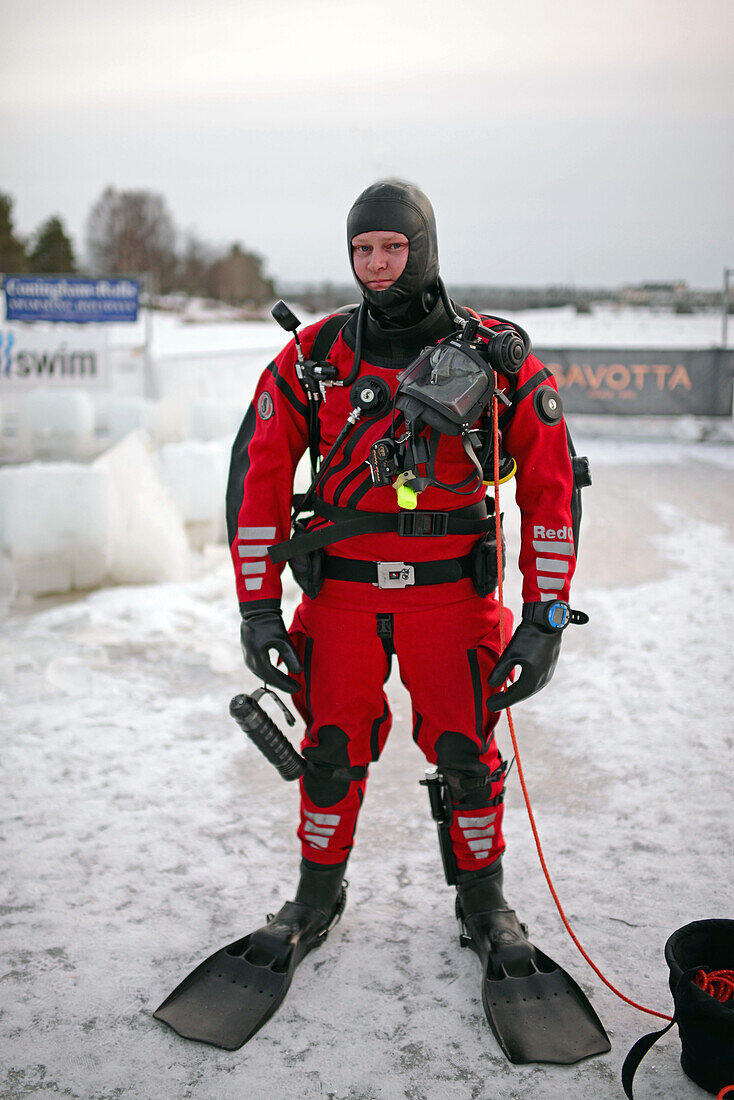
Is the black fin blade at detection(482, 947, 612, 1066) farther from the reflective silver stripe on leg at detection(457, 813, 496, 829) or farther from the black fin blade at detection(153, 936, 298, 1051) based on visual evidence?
the black fin blade at detection(153, 936, 298, 1051)

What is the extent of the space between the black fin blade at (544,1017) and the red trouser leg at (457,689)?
42 cm

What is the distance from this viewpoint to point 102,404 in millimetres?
8953

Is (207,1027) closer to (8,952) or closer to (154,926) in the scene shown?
(154,926)

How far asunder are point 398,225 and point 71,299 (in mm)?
6803

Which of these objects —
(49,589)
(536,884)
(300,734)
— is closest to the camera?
(536,884)

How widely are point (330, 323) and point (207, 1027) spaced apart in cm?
179

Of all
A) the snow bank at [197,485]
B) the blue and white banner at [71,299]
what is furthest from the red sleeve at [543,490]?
the blue and white banner at [71,299]

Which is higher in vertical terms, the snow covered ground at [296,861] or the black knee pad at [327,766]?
the black knee pad at [327,766]

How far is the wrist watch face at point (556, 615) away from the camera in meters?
2.20

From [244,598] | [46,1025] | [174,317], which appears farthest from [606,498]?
[174,317]

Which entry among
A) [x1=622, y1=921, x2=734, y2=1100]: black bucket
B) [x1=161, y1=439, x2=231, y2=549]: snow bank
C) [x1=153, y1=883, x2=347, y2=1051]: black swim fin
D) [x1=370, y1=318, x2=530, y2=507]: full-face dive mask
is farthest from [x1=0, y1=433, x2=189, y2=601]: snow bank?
[x1=622, y1=921, x2=734, y2=1100]: black bucket

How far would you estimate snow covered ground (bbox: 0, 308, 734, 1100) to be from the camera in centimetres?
203

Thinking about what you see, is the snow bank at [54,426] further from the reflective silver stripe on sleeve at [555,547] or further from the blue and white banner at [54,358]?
the reflective silver stripe on sleeve at [555,547]

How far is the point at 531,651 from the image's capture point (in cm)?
218
